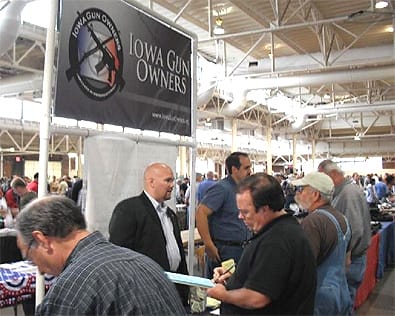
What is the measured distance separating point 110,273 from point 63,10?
1.48 meters

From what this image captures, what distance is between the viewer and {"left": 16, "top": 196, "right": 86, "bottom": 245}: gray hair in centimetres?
120

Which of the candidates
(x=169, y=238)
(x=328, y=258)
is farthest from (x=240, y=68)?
(x=328, y=258)

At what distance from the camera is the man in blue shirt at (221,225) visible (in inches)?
133

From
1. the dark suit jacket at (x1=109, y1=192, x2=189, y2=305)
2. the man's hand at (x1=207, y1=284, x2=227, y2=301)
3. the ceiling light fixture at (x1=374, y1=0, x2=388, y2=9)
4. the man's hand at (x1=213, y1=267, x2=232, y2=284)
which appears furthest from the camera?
the ceiling light fixture at (x1=374, y1=0, x2=388, y2=9)

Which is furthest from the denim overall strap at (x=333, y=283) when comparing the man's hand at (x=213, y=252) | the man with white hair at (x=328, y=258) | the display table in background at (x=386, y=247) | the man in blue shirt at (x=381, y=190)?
the man in blue shirt at (x=381, y=190)

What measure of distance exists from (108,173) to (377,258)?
15.9ft

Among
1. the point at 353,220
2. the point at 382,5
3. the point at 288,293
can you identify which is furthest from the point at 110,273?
the point at 382,5

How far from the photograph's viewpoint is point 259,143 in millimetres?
23188

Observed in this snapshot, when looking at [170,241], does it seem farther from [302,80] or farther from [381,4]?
[302,80]

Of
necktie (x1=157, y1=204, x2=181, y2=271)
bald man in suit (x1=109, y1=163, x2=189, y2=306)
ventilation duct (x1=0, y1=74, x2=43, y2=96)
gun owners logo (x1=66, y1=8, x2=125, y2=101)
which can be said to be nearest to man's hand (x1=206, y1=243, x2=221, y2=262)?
bald man in suit (x1=109, y1=163, x2=189, y2=306)

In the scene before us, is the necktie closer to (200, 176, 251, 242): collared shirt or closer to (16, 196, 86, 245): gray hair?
(200, 176, 251, 242): collared shirt

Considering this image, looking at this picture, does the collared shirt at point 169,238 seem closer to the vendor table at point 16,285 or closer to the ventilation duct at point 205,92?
the vendor table at point 16,285

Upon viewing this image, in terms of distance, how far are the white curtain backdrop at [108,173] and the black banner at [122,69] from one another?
12cm

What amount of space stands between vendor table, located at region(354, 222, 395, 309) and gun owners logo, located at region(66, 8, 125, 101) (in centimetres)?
348
